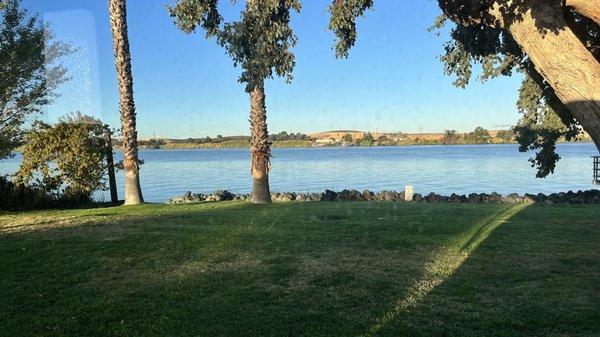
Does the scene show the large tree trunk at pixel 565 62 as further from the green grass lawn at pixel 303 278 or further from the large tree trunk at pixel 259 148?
the large tree trunk at pixel 259 148

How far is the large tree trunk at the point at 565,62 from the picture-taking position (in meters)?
5.85

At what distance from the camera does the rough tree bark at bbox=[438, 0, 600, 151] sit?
19.2ft

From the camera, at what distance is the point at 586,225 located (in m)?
11.8

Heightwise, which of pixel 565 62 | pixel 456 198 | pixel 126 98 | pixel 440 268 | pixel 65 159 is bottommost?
pixel 456 198

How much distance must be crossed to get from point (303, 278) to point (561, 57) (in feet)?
13.8

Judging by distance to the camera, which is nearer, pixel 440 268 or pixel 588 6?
pixel 588 6

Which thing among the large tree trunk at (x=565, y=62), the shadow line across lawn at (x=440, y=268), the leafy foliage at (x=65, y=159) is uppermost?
the large tree trunk at (x=565, y=62)


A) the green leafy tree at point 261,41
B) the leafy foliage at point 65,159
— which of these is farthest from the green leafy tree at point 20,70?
the green leafy tree at point 261,41

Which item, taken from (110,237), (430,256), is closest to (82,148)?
(110,237)

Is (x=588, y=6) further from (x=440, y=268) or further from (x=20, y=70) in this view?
(x=20, y=70)

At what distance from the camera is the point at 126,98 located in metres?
18.6

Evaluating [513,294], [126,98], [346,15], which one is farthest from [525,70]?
[126,98]

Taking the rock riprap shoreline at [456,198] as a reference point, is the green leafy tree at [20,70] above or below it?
above

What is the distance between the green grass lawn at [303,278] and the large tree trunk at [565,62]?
219cm
